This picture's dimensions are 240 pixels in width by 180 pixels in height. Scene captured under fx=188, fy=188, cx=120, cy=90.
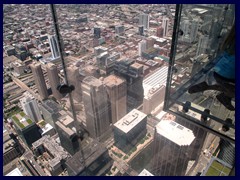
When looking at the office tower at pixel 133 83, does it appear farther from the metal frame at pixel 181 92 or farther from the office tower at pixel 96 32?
the metal frame at pixel 181 92

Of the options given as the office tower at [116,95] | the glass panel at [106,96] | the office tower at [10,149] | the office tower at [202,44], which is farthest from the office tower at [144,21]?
the office tower at [202,44]

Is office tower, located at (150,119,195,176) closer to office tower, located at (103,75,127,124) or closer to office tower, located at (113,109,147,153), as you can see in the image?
office tower, located at (113,109,147,153)

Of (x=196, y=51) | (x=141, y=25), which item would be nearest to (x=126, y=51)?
(x=141, y=25)

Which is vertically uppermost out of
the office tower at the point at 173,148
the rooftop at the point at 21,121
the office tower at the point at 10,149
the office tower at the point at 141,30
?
the office tower at the point at 173,148

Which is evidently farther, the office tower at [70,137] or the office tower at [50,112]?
the office tower at [50,112]

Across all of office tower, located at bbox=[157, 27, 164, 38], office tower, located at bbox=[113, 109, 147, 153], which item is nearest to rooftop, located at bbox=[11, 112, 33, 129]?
office tower, located at bbox=[113, 109, 147, 153]
